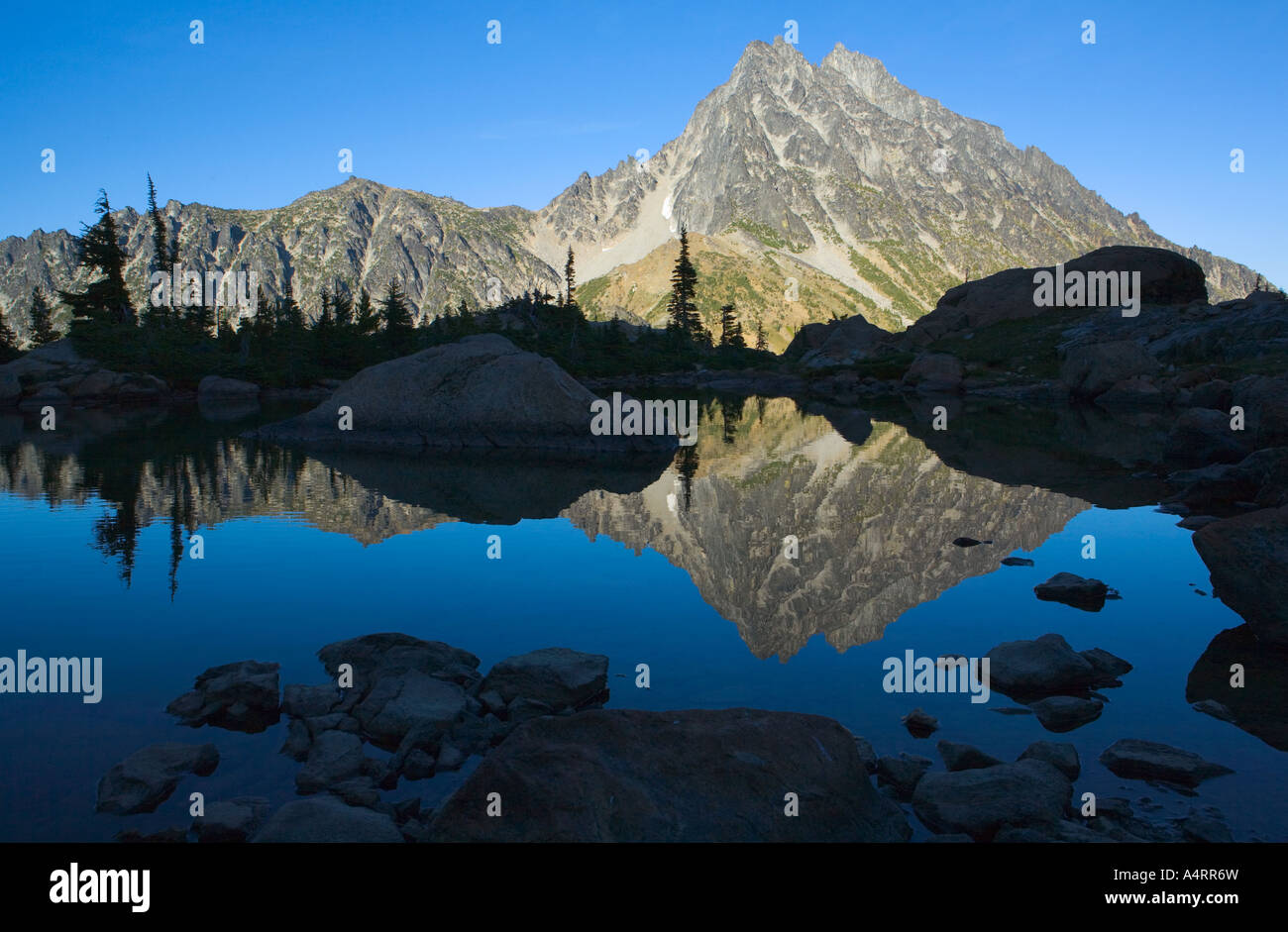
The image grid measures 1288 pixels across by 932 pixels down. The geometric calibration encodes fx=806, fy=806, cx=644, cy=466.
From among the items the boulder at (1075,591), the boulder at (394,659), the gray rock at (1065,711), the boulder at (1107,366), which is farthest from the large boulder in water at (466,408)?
the boulder at (1107,366)

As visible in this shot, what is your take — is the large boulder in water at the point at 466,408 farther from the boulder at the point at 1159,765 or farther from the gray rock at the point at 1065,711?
the boulder at the point at 1159,765

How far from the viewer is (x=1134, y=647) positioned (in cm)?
964

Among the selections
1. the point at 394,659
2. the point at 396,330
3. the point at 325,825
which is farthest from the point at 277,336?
the point at 325,825

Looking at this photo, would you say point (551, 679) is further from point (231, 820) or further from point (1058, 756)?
point (1058, 756)

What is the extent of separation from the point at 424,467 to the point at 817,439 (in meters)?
16.4

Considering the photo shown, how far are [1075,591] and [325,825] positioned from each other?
10351 mm

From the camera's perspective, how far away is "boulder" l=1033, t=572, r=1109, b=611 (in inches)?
448

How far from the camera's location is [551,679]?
26.4 ft

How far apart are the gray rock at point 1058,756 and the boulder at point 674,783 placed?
1.62 m

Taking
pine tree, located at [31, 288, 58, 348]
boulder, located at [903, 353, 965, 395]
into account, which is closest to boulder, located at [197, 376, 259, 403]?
pine tree, located at [31, 288, 58, 348]

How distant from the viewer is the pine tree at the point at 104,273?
68.7m
